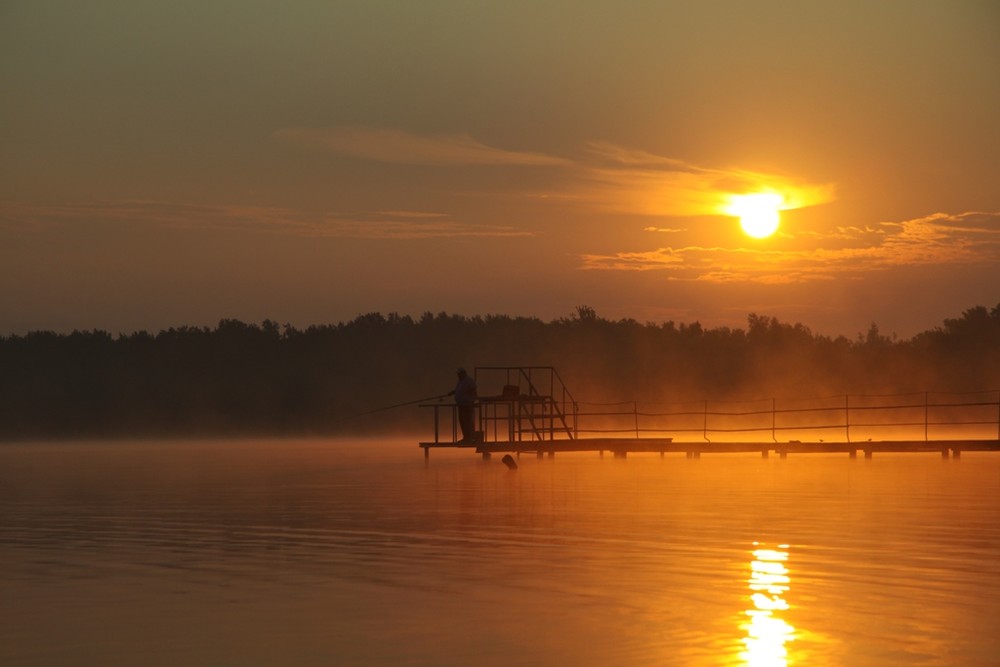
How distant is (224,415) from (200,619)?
120 m

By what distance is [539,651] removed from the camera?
9523 mm

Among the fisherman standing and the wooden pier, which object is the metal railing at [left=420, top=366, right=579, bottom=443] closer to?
the wooden pier

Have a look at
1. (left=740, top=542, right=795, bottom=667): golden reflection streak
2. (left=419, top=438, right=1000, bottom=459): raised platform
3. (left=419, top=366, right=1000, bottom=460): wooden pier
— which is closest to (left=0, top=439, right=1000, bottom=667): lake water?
(left=740, top=542, right=795, bottom=667): golden reflection streak

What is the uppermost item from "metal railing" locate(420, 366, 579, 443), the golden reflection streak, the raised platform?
"metal railing" locate(420, 366, 579, 443)

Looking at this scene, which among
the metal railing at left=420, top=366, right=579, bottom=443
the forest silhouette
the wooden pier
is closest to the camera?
the wooden pier

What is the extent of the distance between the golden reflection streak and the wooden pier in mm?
19527

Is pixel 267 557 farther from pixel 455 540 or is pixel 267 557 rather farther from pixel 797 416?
pixel 797 416

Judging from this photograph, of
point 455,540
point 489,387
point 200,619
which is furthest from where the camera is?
point 489,387

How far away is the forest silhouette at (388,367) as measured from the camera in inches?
4734

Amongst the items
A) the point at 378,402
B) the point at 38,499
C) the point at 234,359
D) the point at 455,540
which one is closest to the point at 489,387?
the point at 378,402

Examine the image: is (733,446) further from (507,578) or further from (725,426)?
(725,426)

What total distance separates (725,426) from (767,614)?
267ft

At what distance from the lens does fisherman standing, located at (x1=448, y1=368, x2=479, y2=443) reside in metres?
38.7

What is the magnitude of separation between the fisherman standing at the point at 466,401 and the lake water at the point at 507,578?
1252cm
